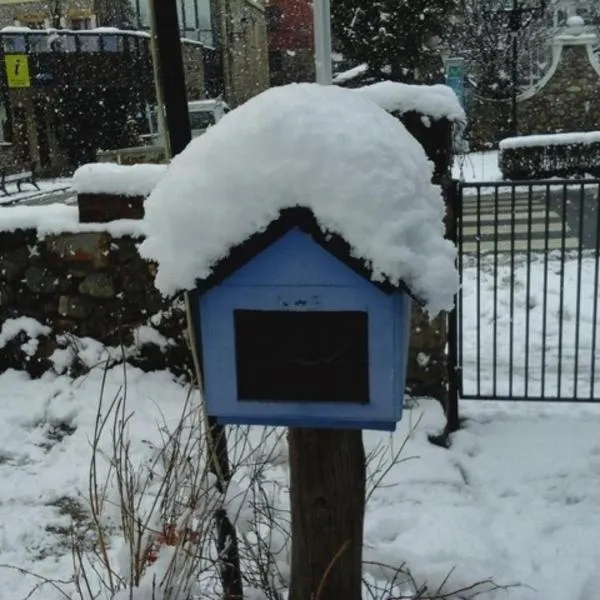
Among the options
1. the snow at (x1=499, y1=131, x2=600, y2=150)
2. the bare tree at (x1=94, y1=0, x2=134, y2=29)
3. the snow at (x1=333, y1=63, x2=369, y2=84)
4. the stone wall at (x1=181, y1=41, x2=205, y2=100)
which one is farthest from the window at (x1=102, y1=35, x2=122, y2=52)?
the snow at (x1=499, y1=131, x2=600, y2=150)

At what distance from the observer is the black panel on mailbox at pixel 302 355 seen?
1.90 metres

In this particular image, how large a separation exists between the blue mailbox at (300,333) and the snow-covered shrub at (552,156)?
1553cm

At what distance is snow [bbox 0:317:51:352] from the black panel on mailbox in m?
3.81

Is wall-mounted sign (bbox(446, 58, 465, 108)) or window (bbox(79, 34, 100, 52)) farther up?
window (bbox(79, 34, 100, 52))

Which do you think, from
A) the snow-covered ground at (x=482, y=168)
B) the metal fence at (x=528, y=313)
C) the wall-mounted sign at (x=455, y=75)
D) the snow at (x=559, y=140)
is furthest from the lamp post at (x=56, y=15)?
the metal fence at (x=528, y=313)

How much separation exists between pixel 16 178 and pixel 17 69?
308 inches

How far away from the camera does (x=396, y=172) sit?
180cm

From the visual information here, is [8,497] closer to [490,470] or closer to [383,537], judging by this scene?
[383,537]

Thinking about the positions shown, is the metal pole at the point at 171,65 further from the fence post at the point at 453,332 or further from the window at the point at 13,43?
the window at the point at 13,43

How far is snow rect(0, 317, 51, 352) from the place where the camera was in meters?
5.43

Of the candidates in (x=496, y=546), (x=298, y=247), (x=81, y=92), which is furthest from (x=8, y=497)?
(x=81, y=92)

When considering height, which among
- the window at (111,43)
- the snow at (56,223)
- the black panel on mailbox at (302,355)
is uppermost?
the window at (111,43)

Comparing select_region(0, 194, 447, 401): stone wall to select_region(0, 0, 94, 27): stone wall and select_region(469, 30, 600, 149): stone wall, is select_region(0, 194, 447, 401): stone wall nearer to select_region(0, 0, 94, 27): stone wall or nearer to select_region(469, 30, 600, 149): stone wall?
select_region(469, 30, 600, 149): stone wall

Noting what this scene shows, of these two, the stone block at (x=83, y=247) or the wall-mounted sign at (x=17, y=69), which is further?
the wall-mounted sign at (x=17, y=69)
